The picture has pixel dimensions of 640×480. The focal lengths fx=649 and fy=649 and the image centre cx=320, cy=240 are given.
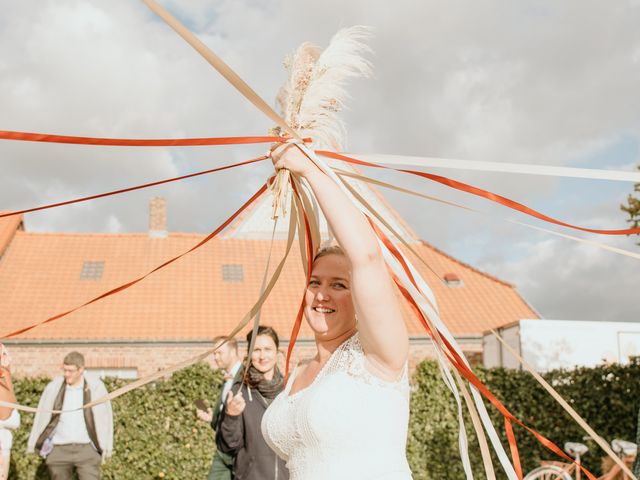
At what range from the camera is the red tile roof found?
18.1 meters

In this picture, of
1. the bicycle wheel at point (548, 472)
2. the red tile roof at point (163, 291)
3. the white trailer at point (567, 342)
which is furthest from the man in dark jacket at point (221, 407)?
the red tile roof at point (163, 291)

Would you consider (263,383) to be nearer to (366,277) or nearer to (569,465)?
(366,277)

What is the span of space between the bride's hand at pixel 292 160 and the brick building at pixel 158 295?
1458cm

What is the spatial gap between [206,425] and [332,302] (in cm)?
814

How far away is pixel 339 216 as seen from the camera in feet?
6.59

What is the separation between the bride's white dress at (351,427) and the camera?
209cm

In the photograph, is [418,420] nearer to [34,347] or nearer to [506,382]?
[506,382]

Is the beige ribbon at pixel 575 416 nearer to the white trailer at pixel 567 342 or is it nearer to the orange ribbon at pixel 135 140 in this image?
the orange ribbon at pixel 135 140

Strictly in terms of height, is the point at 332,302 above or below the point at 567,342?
below

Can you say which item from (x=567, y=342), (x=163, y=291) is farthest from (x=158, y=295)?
(x=567, y=342)

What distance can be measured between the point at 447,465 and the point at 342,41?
862cm

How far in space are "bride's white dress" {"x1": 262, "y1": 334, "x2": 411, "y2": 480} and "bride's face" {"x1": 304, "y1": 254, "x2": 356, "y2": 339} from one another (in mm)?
180

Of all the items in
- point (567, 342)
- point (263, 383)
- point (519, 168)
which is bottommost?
point (263, 383)

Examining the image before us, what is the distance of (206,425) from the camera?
32.5ft
